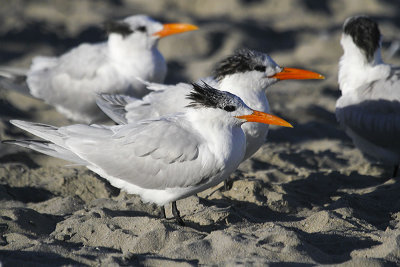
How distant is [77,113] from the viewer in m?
6.73

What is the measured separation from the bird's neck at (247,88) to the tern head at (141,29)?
1920 mm

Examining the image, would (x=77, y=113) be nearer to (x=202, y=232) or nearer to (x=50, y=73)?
(x=50, y=73)

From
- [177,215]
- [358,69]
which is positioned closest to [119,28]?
[358,69]

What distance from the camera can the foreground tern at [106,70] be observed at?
20.9ft

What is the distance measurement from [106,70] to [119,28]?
1.86 feet

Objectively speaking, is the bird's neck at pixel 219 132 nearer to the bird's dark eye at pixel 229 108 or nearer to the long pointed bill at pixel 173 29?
the bird's dark eye at pixel 229 108

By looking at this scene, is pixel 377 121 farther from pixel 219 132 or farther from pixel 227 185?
pixel 219 132

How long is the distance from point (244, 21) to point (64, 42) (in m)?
3.27

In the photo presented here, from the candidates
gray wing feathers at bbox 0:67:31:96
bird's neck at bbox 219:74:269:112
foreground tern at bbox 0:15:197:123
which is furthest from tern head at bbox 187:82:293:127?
gray wing feathers at bbox 0:67:31:96

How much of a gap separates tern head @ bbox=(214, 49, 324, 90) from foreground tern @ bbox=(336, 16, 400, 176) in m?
0.99

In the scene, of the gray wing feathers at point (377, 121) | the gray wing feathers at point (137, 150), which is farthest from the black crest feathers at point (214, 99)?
the gray wing feathers at point (377, 121)

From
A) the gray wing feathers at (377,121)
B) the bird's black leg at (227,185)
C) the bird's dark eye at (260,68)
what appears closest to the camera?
the bird's black leg at (227,185)

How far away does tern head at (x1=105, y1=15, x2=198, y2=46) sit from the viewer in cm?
660

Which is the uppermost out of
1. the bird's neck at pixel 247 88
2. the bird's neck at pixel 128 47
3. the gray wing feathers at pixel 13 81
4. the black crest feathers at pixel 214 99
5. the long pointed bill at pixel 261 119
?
the black crest feathers at pixel 214 99
